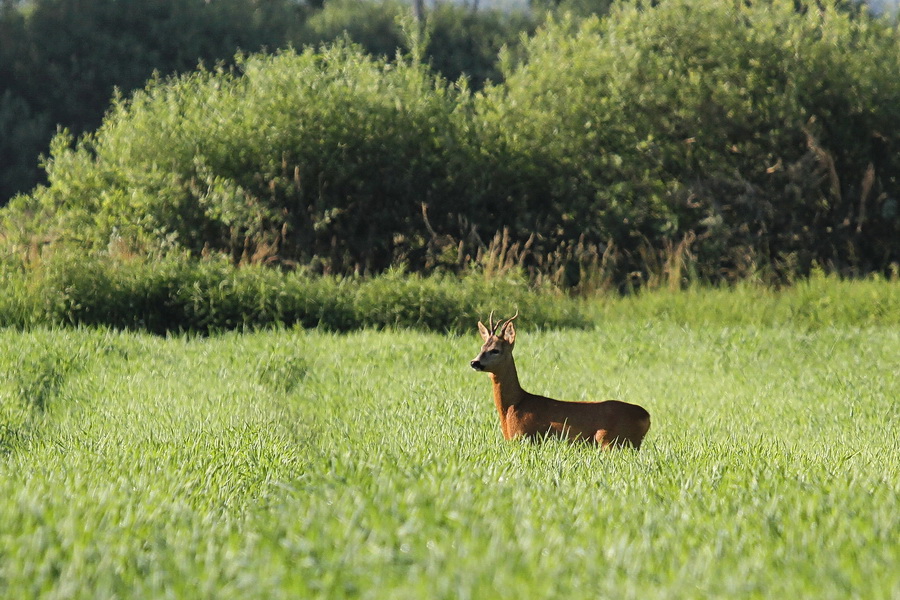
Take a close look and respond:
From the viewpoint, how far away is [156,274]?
503 inches

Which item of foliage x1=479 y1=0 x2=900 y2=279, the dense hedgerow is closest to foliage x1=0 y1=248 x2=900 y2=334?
the dense hedgerow

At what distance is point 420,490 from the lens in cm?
346

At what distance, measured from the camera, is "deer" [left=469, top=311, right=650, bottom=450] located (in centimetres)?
566

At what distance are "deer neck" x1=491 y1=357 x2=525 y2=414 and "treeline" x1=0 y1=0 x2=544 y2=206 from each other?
2642 centimetres

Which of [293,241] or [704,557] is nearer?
[704,557]

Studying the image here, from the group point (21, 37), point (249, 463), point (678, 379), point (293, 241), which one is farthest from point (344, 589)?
point (21, 37)

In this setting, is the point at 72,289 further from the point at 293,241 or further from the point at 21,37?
the point at 21,37

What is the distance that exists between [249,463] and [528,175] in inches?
529

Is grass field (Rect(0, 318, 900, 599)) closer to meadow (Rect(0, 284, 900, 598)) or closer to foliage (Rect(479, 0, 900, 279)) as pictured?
meadow (Rect(0, 284, 900, 598))

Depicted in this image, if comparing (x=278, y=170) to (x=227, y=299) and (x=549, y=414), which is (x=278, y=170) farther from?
(x=549, y=414)

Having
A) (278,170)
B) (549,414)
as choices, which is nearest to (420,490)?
(549,414)

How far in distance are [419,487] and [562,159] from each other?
14.8m

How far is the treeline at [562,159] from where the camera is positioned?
16.2 m

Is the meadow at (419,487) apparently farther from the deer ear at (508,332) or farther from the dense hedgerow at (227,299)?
the dense hedgerow at (227,299)
